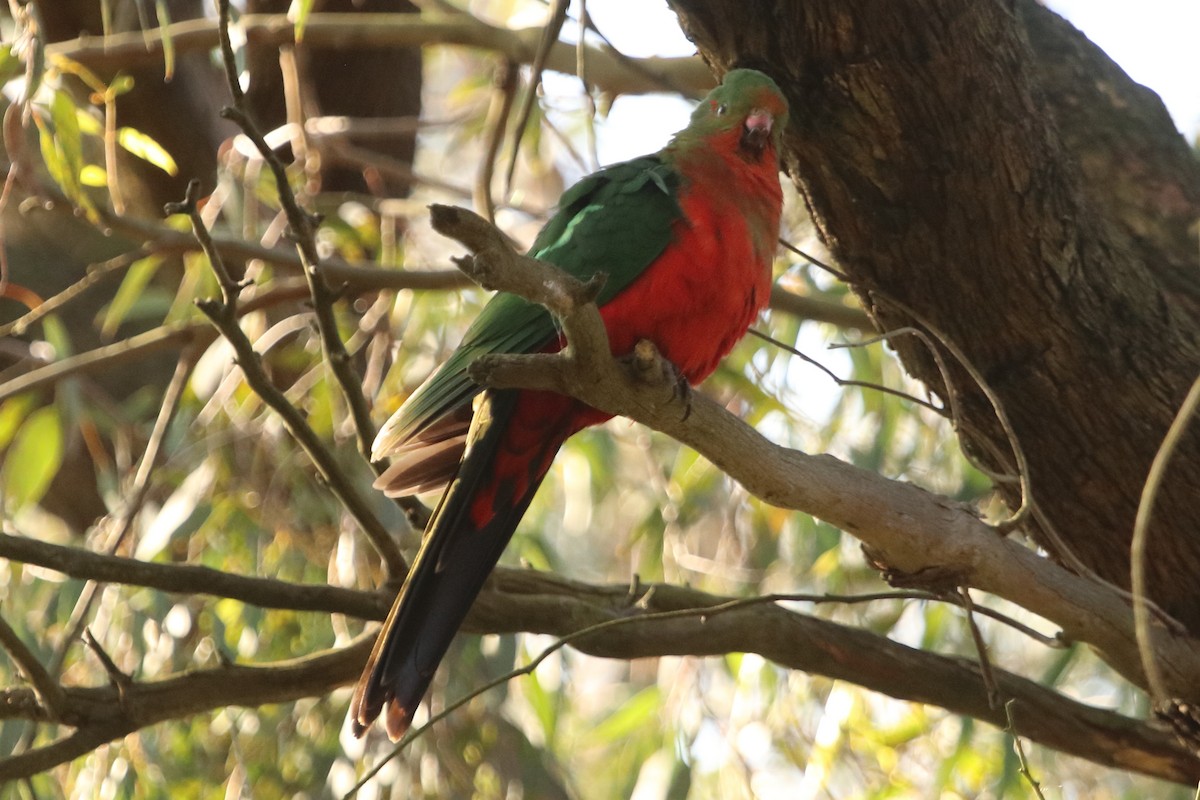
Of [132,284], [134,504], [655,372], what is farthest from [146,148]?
[655,372]

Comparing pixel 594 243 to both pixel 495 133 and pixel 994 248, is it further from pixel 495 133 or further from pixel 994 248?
pixel 495 133

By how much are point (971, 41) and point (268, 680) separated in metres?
1.61

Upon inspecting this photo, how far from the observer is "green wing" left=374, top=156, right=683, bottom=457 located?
218 cm

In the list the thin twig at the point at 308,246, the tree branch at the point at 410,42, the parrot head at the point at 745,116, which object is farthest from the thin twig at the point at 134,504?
the parrot head at the point at 745,116

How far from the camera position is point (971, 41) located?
214cm

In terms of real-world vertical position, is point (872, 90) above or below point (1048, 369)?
above

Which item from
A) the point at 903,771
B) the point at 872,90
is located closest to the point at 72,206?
the point at 872,90

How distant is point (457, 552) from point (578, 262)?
1.92ft

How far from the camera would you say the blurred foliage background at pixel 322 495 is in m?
3.13

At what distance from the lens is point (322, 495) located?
3.57 metres

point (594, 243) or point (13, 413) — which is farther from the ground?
point (13, 413)

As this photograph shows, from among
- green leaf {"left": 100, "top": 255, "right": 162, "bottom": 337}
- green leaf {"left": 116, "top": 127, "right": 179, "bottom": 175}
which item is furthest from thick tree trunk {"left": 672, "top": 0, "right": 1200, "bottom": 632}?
green leaf {"left": 100, "top": 255, "right": 162, "bottom": 337}

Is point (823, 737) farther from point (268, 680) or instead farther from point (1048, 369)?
point (268, 680)

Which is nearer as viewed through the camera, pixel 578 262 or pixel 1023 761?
pixel 1023 761
